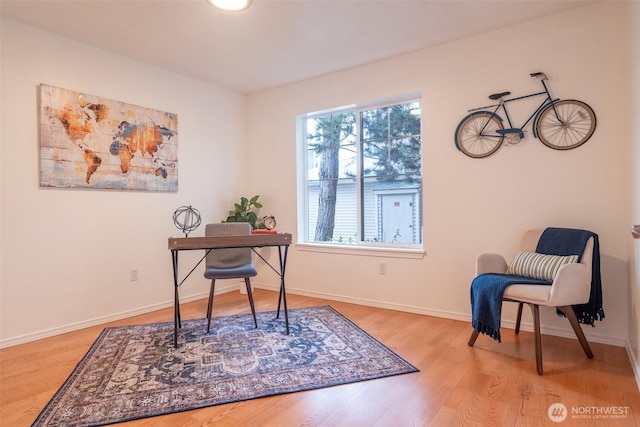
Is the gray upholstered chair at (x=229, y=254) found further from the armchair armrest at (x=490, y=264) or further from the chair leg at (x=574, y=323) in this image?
the chair leg at (x=574, y=323)

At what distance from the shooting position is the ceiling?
8.53 feet

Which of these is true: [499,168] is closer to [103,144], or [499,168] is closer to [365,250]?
[365,250]

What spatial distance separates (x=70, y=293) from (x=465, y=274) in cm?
350

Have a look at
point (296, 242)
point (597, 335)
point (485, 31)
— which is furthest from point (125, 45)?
point (597, 335)

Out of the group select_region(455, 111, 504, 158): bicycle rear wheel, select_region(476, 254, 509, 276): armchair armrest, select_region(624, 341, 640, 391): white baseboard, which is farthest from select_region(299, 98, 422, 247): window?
select_region(624, 341, 640, 391): white baseboard

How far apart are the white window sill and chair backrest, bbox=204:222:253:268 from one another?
1.01 meters

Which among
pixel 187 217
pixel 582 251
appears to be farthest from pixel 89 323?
pixel 582 251

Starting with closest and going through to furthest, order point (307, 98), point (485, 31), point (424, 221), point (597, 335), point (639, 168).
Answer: point (639, 168)
point (597, 335)
point (485, 31)
point (424, 221)
point (307, 98)

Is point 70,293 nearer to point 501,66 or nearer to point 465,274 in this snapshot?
point 465,274

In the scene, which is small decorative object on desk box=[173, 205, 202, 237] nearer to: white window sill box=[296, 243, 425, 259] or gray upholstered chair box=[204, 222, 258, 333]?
gray upholstered chair box=[204, 222, 258, 333]

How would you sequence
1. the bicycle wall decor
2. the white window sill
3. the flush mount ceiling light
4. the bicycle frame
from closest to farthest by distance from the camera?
the flush mount ceiling light → the bicycle wall decor → the bicycle frame → the white window sill

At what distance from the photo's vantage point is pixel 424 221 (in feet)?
11.2

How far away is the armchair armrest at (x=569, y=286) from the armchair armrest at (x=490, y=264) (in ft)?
1.84

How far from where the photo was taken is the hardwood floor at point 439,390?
5.60 ft
